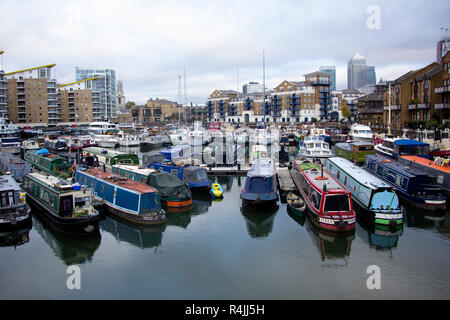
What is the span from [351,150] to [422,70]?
36.1 m

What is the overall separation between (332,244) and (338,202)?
261 cm

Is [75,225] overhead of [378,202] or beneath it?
beneath

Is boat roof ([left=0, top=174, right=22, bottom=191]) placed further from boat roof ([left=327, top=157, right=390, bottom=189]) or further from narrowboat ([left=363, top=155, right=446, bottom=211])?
narrowboat ([left=363, top=155, right=446, bottom=211])

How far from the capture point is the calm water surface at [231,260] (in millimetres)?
16516

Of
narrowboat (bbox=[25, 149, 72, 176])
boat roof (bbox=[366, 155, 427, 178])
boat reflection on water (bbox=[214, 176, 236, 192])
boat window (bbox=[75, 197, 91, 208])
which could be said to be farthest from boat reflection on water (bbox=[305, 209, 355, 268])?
narrowboat (bbox=[25, 149, 72, 176])

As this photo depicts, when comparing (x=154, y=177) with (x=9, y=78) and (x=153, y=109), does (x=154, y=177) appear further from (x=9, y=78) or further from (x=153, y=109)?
(x=153, y=109)

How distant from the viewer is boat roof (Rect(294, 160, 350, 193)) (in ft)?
79.3

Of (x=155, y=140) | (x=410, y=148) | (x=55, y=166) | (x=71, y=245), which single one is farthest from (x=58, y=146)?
(x=410, y=148)

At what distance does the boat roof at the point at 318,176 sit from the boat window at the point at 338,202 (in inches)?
20.5

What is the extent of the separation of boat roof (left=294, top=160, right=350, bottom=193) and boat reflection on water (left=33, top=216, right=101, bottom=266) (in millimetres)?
14433

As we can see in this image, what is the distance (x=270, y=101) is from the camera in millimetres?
138250

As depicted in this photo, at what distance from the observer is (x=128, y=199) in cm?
2548

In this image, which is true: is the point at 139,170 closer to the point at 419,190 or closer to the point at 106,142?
the point at 419,190
